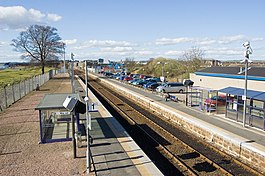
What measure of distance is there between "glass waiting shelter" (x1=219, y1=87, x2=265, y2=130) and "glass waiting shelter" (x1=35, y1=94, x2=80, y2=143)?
10.2m

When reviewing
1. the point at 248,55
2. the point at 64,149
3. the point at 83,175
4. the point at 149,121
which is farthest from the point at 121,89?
the point at 83,175

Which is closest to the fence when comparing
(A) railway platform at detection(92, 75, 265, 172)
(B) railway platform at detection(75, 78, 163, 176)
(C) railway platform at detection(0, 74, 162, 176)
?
(C) railway platform at detection(0, 74, 162, 176)

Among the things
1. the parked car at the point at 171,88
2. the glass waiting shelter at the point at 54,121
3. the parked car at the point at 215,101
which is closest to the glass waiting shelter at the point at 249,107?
the parked car at the point at 215,101

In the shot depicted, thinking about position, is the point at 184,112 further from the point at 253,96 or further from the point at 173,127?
the point at 253,96

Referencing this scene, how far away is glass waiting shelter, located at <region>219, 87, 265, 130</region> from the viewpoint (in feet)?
53.5

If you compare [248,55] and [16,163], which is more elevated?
[248,55]

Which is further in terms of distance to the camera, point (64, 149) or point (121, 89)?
point (121, 89)

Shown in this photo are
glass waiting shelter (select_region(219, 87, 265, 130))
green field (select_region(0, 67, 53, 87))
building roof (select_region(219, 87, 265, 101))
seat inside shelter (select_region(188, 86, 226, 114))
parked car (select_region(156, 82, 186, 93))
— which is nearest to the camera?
glass waiting shelter (select_region(219, 87, 265, 130))

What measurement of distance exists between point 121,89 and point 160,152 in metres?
28.1

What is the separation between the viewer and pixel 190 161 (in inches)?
496

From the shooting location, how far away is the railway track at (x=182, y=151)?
11.6m

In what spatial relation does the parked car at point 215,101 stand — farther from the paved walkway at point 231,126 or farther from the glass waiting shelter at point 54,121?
the glass waiting shelter at point 54,121

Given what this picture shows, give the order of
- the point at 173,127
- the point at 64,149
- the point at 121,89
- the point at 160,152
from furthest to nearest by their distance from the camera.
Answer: the point at 121,89, the point at 173,127, the point at 160,152, the point at 64,149

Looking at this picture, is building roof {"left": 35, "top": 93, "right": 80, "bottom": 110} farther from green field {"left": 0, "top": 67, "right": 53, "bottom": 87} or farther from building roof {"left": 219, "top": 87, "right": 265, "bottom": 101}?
green field {"left": 0, "top": 67, "right": 53, "bottom": 87}
